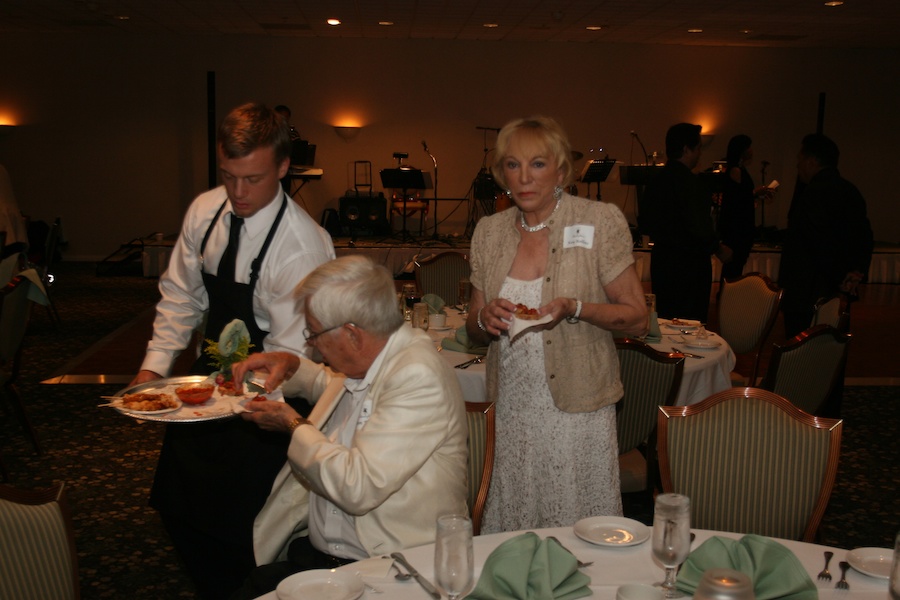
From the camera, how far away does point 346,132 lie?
13586mm

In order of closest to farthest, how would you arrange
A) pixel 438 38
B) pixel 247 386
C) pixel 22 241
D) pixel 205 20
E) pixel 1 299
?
1. pixel 247 386
2. pixel 1 299
3. pixel 22 241
4. pixel 205 20
5. pixel 438 38

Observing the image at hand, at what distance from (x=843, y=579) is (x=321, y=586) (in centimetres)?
100

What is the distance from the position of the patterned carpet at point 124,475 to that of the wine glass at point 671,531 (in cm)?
217

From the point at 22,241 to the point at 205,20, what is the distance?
4.35 m

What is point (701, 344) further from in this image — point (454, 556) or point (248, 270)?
point (454, 556)

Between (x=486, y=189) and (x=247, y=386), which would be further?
(x=486, y=189)

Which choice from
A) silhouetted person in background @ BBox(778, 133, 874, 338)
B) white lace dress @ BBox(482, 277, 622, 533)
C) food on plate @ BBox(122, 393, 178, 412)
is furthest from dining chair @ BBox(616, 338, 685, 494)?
silhouetted person in background @ BBox(778, 133, 874, 338)

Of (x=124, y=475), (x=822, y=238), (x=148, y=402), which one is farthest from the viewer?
(x=822, y=238)

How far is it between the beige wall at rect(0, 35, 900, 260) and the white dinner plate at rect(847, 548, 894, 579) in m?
12.3

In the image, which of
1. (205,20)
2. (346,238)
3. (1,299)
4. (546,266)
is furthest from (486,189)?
(546,266)

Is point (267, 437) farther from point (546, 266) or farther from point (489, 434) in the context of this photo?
point (546, 266)

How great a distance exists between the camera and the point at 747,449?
2.47 meters

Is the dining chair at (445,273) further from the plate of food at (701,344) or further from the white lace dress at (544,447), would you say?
the white lace dress at (544,447)

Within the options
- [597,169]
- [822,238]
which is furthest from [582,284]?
[597,169]
